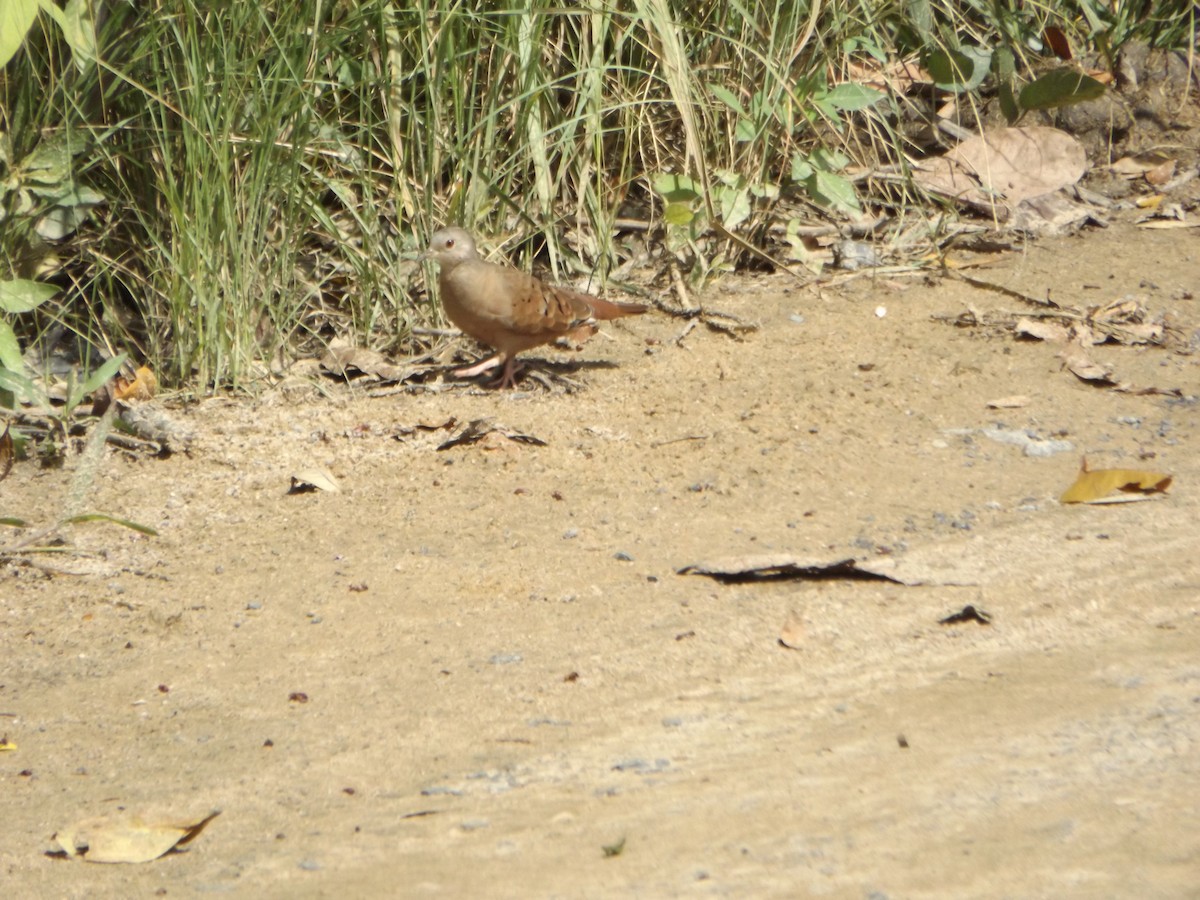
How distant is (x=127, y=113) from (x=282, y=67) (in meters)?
0.60

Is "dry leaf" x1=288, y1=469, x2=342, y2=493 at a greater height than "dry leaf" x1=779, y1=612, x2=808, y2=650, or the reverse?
"dry leaf" x1=779, y1=612, x2=808, y2=650

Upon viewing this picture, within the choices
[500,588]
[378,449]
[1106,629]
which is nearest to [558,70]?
[378,449]

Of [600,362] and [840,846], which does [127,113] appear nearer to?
[600,362]

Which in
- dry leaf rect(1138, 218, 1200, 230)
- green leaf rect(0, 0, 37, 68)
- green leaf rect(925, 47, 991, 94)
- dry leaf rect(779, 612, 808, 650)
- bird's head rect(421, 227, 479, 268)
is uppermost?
green leaf rect(0, 0, 37, 68)

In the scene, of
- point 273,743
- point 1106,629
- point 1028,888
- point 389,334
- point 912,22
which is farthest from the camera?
point 912,22

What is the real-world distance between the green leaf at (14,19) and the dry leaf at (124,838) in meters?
2.06

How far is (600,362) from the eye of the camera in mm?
5105

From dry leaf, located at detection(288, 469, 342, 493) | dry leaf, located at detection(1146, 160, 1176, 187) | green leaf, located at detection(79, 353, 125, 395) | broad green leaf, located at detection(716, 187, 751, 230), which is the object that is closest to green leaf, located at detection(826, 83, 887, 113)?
broad green leaf, located at detection(716, 187, 751, 230)

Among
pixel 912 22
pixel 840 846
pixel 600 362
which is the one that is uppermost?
pixel 912 22

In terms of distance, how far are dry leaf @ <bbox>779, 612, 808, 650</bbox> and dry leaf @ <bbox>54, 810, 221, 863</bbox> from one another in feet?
3.86

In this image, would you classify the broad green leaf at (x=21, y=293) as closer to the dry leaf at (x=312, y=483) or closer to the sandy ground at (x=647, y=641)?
the sandy ground at (x=647, y=641)

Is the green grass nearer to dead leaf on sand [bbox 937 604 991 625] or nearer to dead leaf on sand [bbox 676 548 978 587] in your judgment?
dead leaf on sand [bbox 676 548 978 587]

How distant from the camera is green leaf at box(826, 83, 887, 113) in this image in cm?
542

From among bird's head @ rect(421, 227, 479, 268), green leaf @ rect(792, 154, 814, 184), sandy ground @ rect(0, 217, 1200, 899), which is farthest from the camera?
green leaf @ rect(792, 154, 814, 184)
